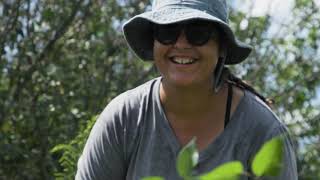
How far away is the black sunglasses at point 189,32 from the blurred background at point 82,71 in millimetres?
2411

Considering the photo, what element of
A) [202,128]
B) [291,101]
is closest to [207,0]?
[202,128]

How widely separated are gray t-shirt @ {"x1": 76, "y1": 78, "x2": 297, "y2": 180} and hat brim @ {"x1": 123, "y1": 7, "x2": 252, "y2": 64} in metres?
0.14

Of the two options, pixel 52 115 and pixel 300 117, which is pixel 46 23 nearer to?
pixel 52 115

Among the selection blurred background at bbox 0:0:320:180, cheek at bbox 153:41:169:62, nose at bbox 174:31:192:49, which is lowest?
blurred background at bbox 0:0:320:180

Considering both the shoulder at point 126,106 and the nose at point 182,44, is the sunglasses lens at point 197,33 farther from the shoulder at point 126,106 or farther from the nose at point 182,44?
the shoulder at point 126,106

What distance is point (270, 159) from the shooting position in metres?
0.89

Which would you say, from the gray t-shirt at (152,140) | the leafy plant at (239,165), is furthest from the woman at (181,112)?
the leafy plant at (239,165)

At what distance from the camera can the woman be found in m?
2.72

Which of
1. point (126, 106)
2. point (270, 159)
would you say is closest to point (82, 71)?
point (126, 106)

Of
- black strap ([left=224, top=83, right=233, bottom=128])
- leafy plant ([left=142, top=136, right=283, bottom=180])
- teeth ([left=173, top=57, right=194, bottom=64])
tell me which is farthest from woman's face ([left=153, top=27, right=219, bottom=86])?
leafy plant ([left=142, top=136, right=283, bottom=180])

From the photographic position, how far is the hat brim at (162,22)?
105 inches

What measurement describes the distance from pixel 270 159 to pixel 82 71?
466 cm

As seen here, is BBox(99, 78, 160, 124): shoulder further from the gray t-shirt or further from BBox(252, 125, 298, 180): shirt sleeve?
BBox(252, 125, 298, 180): shirt sleeve

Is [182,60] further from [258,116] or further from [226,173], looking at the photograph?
[226,173]
